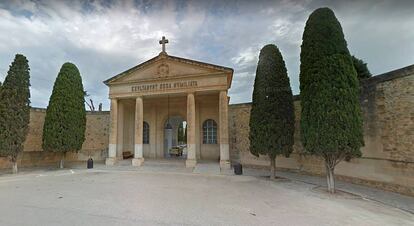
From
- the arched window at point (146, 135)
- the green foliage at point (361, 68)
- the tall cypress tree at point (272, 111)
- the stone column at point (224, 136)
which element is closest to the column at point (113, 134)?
the arched window at point (146, 135)

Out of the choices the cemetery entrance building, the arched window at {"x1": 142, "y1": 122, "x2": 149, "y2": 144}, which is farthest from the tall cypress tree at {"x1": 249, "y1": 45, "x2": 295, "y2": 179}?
the arched window at {"x1": 142, "y1": 122, "x2": 149, "y2": 144}

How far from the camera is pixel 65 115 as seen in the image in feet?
42.7

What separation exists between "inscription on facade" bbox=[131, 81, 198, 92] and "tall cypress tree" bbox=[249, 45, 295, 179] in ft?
14.5

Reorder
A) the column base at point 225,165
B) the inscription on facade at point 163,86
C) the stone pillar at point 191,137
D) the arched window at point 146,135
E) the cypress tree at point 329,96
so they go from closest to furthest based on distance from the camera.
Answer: the cypress tree at point 329,96 < the column base at point 225,165 < the stone pillar at point 191,137 < the inscription on facade at point 163,86 < the arched window at point 146,135

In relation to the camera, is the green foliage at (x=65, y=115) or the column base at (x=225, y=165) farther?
the green foliage at (x=65, y=115)

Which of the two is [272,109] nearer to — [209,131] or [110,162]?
[209,131]

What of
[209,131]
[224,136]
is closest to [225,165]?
[224,136]

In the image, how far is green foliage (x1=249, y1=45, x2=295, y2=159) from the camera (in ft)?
31.9

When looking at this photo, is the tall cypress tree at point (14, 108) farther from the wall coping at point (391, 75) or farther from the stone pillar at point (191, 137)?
the wall coping at point (391, 75)

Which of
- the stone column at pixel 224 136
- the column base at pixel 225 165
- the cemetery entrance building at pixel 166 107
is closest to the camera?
the column base at pixel 225 165

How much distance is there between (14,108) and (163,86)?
7.79 m

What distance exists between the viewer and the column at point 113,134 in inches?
548

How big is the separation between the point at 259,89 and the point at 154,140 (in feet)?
31.3

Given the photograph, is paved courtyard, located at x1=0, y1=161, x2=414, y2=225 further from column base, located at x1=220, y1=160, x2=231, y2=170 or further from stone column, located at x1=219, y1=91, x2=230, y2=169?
stone column, located at x1=219, y1=91, x2=230, y2=169
